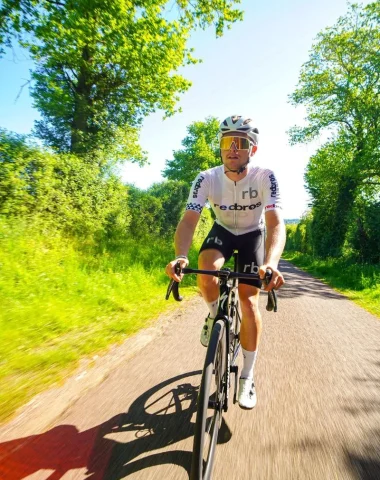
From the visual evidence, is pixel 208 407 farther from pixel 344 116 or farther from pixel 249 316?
pixel 344 116

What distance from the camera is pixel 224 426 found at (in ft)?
7.51

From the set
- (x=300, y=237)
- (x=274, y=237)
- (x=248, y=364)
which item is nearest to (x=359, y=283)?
(x=248, y=364)

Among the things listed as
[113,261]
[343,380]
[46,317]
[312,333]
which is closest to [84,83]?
[113,261]

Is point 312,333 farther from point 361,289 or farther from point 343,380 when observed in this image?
point 361,289

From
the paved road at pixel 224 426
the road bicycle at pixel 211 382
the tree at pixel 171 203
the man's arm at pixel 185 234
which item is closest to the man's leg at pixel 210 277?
the man's arm at pixel 185 234

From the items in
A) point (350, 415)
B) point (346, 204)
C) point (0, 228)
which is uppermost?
point (346, 204)

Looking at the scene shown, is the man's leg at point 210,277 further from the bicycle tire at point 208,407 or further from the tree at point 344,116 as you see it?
the tree at point 344,116

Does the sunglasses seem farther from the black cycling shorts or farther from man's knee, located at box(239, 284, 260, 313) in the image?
man's knee, located at box(239, 284, 260, 313)

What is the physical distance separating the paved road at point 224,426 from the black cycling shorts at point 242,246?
129 cm

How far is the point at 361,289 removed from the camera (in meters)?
9.65

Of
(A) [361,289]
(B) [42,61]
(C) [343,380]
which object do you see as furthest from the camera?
(B) [42,61]

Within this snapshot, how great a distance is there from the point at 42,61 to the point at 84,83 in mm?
2145

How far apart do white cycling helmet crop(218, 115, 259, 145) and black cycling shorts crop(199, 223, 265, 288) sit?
0.95 m

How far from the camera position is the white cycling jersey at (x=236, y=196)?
2806 mm
